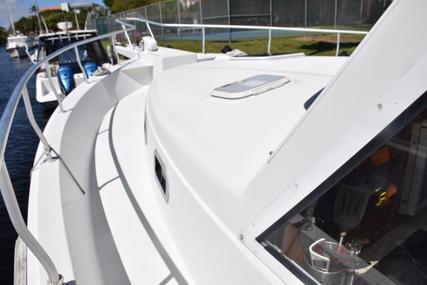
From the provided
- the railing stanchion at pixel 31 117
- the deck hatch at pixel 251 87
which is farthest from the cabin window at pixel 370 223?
the railing stanchion at pixel 31 117

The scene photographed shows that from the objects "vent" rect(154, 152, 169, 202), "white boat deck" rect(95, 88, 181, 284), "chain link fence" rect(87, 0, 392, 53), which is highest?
"chain link fence" rect(87, 0, 392, 53)

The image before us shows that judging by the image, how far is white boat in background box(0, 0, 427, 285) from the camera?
767 millimetres

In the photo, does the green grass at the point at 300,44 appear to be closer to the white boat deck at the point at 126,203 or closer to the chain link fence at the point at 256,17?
the chain link fence at the point at 256,17

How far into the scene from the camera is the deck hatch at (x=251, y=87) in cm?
193

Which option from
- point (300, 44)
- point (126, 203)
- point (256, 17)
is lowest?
point (126, 203)

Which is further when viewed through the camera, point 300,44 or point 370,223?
point 300,44

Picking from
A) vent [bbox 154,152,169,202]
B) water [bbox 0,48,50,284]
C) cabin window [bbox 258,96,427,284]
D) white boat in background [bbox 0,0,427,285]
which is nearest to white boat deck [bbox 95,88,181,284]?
white boat in background [bbox 0,0,427,285]

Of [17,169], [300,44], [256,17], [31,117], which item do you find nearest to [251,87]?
[31,117]

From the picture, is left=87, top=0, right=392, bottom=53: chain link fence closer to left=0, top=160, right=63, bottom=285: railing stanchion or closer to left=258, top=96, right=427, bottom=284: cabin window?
left=0, top=160, right=63, bottom=285: railing stanchion

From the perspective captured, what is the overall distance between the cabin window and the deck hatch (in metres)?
1.03

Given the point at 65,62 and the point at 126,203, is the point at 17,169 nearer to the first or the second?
the point at 65,62

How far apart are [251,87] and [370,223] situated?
1212 mm

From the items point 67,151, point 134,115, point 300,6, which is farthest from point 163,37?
point 67,151

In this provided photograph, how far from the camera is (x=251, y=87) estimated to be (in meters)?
1.99
